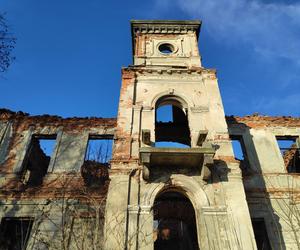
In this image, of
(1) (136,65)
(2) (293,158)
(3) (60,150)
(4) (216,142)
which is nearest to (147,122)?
(4) (216,142)

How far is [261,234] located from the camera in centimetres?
1115

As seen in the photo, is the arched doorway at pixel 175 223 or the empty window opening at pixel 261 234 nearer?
the empty window opening at pixel 261 234

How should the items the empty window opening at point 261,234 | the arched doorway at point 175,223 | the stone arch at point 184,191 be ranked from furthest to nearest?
1. the arched doorway at point 175,223
2. the empty window opening at point 261,234
3. the stone arch at point 184,191

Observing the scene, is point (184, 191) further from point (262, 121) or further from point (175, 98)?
point (262, 121)

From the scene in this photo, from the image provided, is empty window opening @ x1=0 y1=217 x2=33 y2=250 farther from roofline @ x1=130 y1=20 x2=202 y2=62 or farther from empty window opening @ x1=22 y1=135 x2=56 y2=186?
roofline @ x1=130 y1=20 x2=202 y2=62

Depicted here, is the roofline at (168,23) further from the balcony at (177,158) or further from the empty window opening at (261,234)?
the empty window opening at (261,234)

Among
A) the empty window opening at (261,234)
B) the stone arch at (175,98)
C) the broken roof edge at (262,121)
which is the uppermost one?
the broken roof edge at (262,121)

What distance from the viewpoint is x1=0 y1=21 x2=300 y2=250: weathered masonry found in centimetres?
834

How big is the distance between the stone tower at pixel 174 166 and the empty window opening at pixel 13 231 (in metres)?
4.86

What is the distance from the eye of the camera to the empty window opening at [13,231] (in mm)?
10883

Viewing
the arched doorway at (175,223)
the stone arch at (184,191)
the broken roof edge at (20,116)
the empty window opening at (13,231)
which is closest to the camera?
the stone arch at (184,191)

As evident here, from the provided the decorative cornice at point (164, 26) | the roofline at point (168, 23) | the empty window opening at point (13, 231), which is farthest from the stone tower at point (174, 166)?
the empty window opening at point (13, 231)

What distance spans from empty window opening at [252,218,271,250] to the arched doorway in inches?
105

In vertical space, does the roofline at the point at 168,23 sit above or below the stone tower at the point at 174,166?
above
